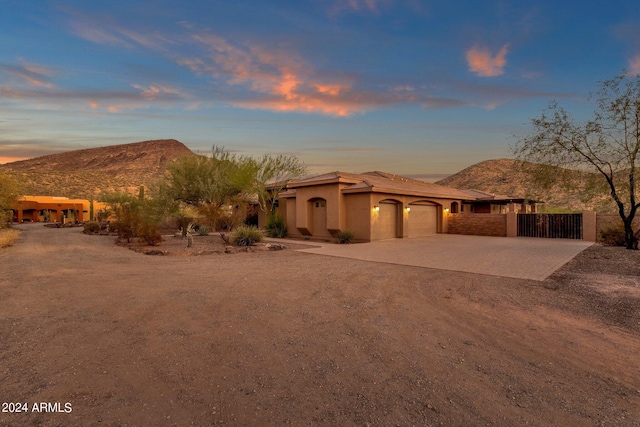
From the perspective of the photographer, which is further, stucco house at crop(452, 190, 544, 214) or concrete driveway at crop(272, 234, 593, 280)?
stucco house at crop(452, 190, 544, 214)

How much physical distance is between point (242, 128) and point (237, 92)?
12.4 feet

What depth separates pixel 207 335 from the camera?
4.84m

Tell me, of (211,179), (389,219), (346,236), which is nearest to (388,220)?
(389,219)

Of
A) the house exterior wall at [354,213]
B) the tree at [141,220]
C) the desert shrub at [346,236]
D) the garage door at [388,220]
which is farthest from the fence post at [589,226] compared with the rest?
the tree at [141,220]

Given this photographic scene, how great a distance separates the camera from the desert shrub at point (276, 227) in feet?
75.3

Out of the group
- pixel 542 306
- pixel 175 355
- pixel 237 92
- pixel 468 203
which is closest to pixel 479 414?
pixel 175 355

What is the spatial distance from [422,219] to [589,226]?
9838mm

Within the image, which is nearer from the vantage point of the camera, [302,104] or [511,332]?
[511,332]

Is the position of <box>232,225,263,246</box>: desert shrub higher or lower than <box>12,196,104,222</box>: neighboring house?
lower

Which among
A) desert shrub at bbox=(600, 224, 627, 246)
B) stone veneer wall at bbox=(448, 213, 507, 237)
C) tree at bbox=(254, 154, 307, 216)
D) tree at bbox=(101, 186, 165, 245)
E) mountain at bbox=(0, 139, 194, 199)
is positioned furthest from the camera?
→ mountain at bbox=(0, 139, 194, 199)

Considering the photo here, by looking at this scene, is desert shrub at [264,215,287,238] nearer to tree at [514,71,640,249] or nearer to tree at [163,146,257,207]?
tree at [163,146,257,207]

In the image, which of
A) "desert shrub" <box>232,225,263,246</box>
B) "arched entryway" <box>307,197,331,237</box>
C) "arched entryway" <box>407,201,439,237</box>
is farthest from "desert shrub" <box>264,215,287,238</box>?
"arched entryway" <box>407,201,439,237</box>

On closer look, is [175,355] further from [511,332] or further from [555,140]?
[555,140]

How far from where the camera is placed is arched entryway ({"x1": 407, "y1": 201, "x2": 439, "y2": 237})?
73.6ft
